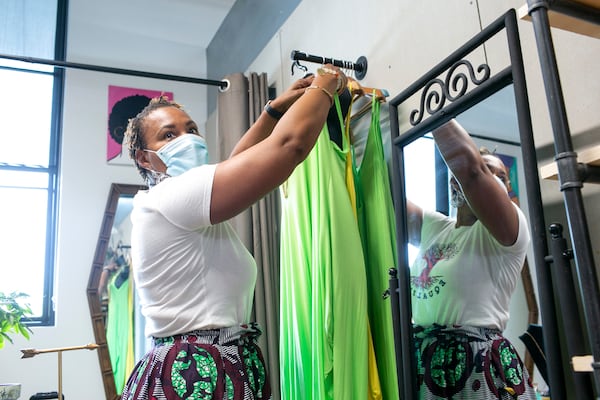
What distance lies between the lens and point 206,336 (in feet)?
3.43

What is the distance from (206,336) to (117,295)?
1923 millimetres

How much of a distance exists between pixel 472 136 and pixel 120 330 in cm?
221

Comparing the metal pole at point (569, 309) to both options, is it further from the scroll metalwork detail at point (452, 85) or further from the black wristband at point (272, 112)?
the black wristband at point (272, 112)

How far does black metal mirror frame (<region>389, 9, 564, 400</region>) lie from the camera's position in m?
0.82

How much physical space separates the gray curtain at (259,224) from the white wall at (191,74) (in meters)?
0.15

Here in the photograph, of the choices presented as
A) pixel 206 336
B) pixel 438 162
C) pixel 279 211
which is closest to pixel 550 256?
pixel 438 162

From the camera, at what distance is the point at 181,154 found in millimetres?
1218

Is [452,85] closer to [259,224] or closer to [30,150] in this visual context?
[259,224]

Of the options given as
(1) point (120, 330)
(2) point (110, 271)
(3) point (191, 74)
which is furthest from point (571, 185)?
(3) point (191, 74)

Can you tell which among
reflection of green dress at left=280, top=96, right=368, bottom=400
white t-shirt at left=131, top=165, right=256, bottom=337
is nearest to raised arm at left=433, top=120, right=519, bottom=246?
reflection of green dress at left=280, top=96, right=368, bottom=400

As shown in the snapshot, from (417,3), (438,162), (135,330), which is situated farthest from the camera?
(135,330)

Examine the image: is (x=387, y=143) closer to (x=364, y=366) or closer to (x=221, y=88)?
(x=364, y=366)

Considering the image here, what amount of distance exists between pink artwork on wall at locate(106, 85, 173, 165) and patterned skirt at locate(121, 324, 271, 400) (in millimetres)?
2175

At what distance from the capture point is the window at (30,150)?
2.84 m
